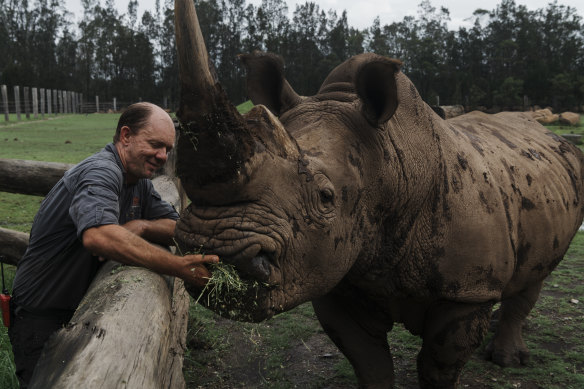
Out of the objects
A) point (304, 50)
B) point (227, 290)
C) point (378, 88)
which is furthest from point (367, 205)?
point (304, 50)

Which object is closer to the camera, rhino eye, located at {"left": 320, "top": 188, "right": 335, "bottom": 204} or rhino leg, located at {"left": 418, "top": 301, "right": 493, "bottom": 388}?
rhino eye, located at {"left": 320, "top": 188, "right": 335, "bottom": 204}

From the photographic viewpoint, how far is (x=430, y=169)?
3295 mm

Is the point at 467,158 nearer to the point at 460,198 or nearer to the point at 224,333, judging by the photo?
the point at 460,198

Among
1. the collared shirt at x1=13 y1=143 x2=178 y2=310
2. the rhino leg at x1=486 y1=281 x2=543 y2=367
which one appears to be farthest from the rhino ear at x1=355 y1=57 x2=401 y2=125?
the rhino leg at x1=486 y1=281 x2=543 y2=367

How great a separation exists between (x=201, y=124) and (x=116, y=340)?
32.2 inches

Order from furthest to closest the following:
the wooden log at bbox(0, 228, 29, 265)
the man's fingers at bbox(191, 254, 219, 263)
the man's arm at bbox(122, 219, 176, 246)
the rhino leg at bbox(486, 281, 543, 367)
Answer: the wooden log at bbox(0, 228, 29, 265), the rhino leg at bbox(486, 281, 543, 367), the man's arm at bbox(122, 219, 176, 246), the man's fingers at bbox(191, 254, 219, 263)

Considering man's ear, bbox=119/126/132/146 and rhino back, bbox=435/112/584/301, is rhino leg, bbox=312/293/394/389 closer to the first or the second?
rhino back, bbox=435/112/584/301

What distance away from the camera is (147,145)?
3277 millimetres

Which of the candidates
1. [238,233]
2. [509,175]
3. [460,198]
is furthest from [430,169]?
[238,233]

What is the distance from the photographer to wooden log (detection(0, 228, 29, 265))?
497 centimetres

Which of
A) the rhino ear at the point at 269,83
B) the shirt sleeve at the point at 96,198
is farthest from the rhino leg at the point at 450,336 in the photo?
the shirt sleeve at the point at 96,198

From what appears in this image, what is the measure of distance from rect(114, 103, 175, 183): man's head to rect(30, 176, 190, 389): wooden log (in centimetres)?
70

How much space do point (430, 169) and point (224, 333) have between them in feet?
8.76

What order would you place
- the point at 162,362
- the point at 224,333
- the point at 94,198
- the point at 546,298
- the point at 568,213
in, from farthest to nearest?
1. the point at 546,298
2. the point at 224,333
3. the point at 568,213
4. the point at 94,198
5. the point at 162,362
